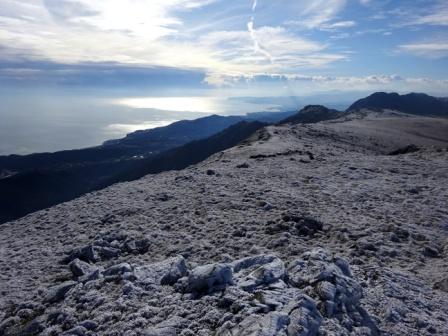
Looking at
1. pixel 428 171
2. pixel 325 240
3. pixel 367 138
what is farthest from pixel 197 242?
pixel 367 138

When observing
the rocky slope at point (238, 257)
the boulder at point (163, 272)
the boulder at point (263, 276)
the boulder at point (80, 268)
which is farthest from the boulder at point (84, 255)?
the boulder at point (263, 276)

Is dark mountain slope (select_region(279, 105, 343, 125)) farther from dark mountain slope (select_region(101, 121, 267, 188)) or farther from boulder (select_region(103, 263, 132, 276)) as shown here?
boulder (select_region(103, 263, 132, 276))

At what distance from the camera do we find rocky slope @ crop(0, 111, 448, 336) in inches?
378

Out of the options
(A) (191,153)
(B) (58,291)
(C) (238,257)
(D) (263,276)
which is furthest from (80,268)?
(A) (191,153)

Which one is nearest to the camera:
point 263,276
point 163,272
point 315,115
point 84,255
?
point 263,276

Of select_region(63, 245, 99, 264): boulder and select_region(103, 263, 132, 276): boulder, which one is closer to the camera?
select_region(103, 263, 132, 276): boulder

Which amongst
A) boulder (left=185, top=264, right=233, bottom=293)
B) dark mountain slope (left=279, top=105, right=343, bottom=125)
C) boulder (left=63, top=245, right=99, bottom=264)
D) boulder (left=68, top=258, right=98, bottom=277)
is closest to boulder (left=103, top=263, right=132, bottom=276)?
boulder (left=68, top=258, right=98, bottom=277)

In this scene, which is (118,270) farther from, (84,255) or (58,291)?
(84,255)

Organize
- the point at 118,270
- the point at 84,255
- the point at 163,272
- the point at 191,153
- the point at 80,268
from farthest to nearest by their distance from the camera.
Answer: the point at 191,153
the point at 84,255
the point at 80,268
the point at 118,270
the point at 163,272

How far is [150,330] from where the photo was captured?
29.9ft

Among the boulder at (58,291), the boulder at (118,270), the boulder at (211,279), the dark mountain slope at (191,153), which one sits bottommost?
the dark mountain slope at (191,153)

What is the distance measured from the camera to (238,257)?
532 inches

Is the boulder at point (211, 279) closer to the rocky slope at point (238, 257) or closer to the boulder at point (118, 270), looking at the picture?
the rocky slope at point (238, 257)

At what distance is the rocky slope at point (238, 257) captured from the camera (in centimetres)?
959
